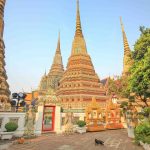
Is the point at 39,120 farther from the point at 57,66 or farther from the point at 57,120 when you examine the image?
the point at 57,66

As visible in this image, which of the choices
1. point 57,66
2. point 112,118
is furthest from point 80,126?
point 57,66

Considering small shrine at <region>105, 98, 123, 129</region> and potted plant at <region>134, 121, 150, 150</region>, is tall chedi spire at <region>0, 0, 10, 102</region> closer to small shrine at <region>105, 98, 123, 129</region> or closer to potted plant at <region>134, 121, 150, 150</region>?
small shrine at <region>105, 98, 123, 129</region>

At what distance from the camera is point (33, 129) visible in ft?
45.7

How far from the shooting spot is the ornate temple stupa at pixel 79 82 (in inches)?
1209

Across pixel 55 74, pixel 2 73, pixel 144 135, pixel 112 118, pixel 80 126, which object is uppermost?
pixel 55 74

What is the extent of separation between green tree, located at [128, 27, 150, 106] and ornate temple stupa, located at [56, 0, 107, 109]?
16848 mm

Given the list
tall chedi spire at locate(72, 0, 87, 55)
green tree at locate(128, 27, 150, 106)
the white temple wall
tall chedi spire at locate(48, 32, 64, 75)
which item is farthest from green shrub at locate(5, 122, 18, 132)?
tall chedi spire at locate(48, 32, 64, 75)

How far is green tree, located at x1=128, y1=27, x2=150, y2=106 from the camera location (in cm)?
1053

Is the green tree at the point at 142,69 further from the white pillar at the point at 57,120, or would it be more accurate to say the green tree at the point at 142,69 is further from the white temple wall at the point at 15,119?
the white temple wall at the point at 15,119

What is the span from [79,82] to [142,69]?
2202 cm

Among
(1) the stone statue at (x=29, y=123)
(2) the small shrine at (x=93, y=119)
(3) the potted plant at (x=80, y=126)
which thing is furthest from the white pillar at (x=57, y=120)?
(2) the small shrine at (x=93, y=119)

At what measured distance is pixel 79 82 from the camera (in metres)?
32.3

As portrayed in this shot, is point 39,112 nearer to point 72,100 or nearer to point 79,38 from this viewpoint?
point 72,100

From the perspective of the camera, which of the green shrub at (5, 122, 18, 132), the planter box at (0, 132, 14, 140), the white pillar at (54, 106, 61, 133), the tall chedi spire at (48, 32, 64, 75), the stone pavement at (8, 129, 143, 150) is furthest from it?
the tall chedi spire at (48, 32, 64, 75)
